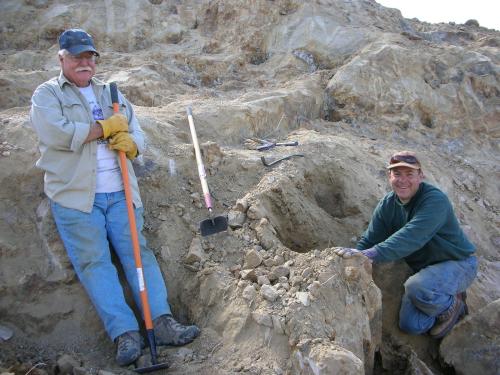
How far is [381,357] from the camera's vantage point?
4.04 metres

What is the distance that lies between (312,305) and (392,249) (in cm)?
104

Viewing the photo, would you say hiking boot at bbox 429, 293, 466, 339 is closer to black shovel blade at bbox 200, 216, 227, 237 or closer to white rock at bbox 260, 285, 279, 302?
white rock at bbox 260, 285, 279, 302

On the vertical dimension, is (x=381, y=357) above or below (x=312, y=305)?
below

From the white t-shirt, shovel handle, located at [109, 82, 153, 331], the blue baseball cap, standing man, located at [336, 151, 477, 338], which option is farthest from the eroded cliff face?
the blue baseball cap

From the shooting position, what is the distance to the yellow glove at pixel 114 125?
3344 mm

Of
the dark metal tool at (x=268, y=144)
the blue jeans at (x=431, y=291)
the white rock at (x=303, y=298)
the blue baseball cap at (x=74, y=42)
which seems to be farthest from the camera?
the dark metal tool at (x=268, y=144)

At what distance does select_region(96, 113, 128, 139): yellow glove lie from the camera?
3344 mm

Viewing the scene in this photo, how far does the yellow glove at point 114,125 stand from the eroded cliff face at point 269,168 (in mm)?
750

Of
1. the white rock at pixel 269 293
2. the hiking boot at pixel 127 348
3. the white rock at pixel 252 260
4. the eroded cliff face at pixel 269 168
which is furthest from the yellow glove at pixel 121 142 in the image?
the white rock at pixel 269 293

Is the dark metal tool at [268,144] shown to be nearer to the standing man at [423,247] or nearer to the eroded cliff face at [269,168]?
the eroded cliff face at [269,168]

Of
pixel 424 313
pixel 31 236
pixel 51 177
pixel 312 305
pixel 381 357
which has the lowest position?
pixel 381 357

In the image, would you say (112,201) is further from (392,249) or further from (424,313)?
(424,313)

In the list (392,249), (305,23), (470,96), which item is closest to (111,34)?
(305,23)

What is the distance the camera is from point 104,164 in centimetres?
349
